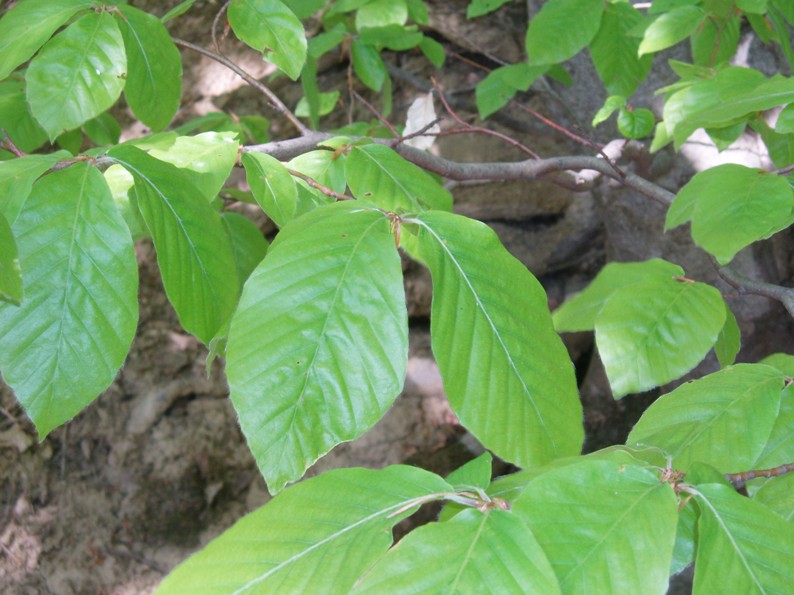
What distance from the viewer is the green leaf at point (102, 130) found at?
5.53ft

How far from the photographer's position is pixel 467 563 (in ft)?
1.57

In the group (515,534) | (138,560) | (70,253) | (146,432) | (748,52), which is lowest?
(138,560)

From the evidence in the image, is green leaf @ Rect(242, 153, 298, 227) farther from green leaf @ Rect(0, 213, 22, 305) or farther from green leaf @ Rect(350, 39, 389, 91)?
green leaf @ Rect(350, 39, 389, 91)

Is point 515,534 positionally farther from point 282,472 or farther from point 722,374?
point 722,374

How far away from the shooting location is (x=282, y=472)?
0.55 m

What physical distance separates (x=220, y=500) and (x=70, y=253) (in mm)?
1684

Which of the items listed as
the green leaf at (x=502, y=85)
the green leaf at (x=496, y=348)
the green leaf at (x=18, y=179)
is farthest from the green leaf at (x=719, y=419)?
the green leaf at (x=502, y=85)

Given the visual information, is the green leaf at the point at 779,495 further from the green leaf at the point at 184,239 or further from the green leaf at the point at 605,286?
the green leaf at the point at 184,239

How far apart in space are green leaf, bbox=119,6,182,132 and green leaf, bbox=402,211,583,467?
0.69m

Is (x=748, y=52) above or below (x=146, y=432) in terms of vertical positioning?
above

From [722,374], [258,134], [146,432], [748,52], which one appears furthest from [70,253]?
[748,52]

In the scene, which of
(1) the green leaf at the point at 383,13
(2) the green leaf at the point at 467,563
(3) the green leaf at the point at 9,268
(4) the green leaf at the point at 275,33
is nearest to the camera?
(2) the green leaf at the point at 467,563

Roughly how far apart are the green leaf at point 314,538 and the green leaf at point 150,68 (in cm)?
85

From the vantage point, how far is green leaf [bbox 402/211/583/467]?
619mm
